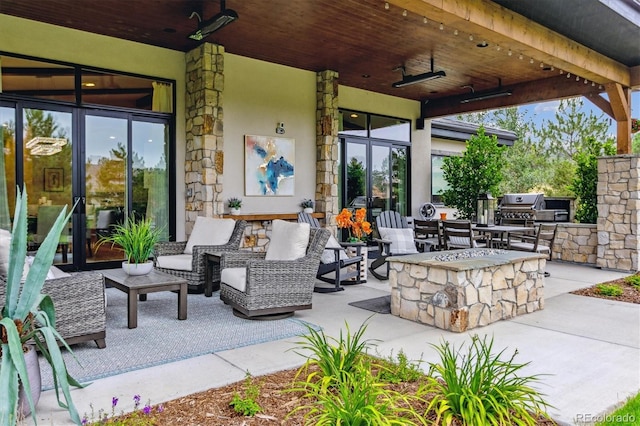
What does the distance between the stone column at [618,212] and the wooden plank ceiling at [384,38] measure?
92 cm

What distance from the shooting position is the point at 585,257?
796cm

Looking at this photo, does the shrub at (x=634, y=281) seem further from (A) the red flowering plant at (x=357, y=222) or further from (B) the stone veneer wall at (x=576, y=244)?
(A) the red flowering plant at (x=357, y=222)

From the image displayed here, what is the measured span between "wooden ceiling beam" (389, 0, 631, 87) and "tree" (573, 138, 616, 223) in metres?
1.13

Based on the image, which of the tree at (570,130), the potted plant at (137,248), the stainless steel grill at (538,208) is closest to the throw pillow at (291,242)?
the potted plant at (137,248)

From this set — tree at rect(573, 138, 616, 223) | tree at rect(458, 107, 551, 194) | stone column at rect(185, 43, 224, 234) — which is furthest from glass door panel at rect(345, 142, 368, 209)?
tree at rect(458, 107, 551, 194)

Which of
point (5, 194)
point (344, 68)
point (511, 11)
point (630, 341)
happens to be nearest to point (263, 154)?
point (344, 68)

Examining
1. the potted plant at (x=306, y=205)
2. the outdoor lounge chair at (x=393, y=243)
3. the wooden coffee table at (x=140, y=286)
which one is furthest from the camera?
the potted plant at (x=306, y=205)

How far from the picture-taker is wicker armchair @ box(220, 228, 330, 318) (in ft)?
13.6

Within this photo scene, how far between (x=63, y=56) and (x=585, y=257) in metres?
8.84

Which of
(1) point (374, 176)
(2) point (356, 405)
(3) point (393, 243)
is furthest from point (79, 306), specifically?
(1) point (374, 176)

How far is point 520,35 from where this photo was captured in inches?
214

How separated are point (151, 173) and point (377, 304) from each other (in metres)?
4.33

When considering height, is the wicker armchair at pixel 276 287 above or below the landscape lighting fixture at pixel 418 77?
below

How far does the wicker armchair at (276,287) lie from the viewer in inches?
163
